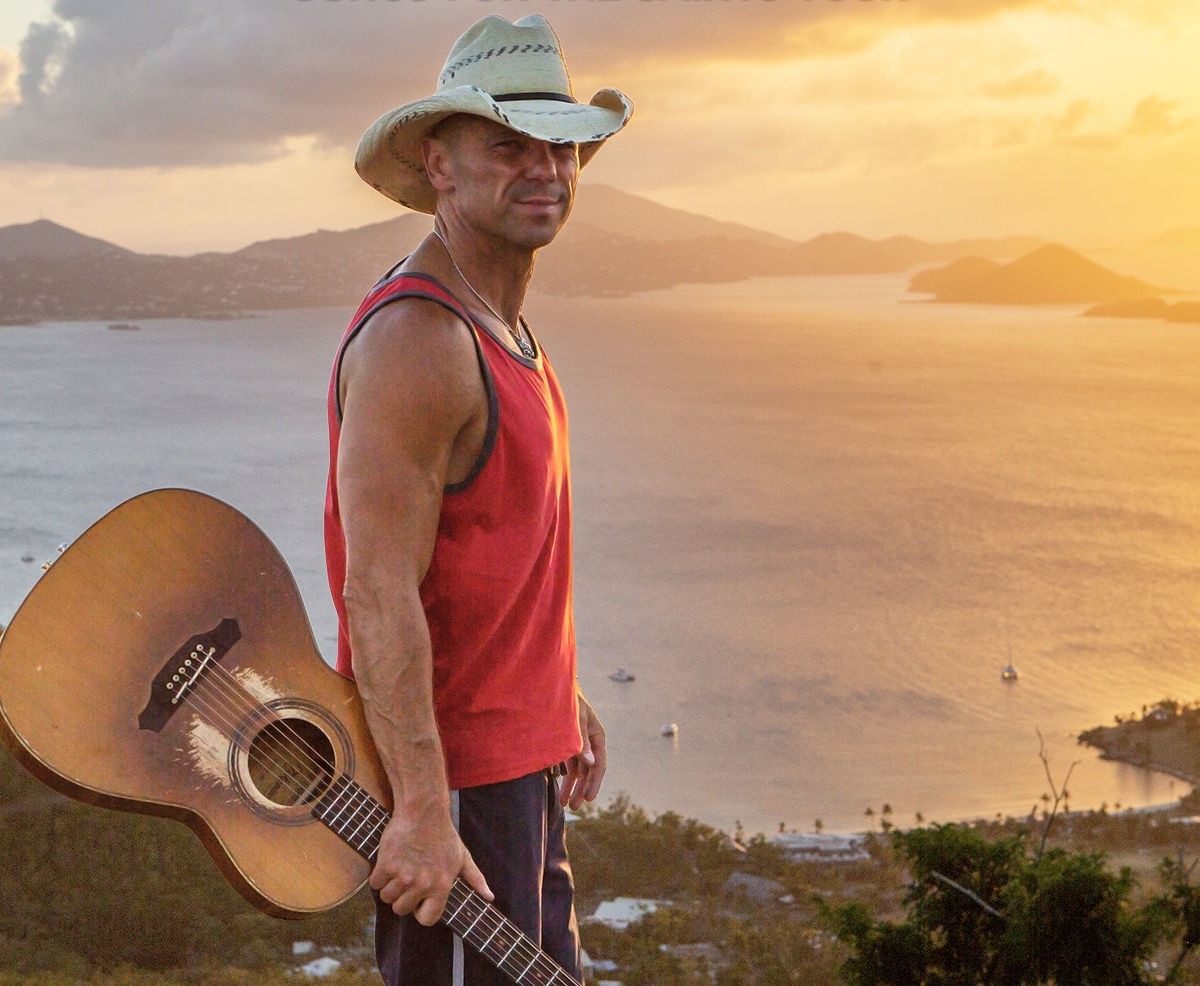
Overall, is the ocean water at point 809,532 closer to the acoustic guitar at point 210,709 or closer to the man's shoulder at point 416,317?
Result: the acoustic guitar at point 210,709

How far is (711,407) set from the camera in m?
106

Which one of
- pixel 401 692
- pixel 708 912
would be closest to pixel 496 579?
pixel 401 692

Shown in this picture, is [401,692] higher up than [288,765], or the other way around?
[401,692]

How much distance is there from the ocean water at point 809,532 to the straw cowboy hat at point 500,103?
1878 cm

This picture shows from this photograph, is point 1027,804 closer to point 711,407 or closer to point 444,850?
point 444,850

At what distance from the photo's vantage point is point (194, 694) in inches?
79.2

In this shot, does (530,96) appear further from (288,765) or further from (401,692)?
(288,765)

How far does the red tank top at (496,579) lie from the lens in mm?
2006

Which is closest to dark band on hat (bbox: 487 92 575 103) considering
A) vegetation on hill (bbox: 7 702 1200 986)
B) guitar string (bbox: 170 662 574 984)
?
guitar string (bbox: 170 662 574 984)

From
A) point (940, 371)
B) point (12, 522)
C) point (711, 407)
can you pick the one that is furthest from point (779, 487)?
point (940, 371)

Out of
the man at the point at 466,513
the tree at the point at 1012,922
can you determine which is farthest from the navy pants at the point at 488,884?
the tree at the point at 1012,922

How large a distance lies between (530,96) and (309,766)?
126 cm

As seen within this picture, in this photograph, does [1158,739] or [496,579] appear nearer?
[496,579]

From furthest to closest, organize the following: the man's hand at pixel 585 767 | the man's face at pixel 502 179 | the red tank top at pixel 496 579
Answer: the man's hand at pixel 585 767 → the man's face at pixel 502 179 → the red tank top at pixel 496 579
